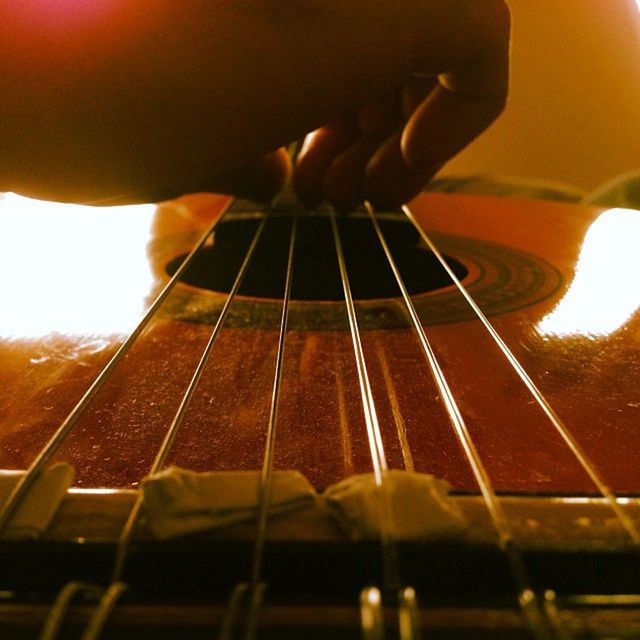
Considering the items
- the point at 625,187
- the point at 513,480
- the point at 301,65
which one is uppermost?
the point at 625,187

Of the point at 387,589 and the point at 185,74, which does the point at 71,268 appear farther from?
the point at 387,589

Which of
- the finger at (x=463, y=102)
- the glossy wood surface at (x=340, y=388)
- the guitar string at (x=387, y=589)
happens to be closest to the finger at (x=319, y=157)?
the finger at (x=463, y=102)

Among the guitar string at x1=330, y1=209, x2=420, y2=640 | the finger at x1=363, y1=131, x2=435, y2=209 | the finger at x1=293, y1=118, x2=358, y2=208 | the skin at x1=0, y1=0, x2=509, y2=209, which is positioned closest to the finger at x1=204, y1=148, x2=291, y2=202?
the finger at x1=293, y1=118, x2=358, y2=208

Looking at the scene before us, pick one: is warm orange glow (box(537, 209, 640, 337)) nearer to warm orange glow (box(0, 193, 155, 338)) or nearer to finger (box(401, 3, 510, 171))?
finger (box(401, 3, 510, 171))

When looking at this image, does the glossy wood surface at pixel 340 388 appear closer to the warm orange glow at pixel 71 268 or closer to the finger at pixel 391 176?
the warm orange glow at pixel 71 268

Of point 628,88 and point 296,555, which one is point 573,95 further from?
point 296,555

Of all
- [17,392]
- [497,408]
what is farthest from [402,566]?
[17,392]

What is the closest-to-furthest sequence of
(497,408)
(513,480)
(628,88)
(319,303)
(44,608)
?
(44,608) → (513,480) → (497,408) → (319,303) → (628,88)
